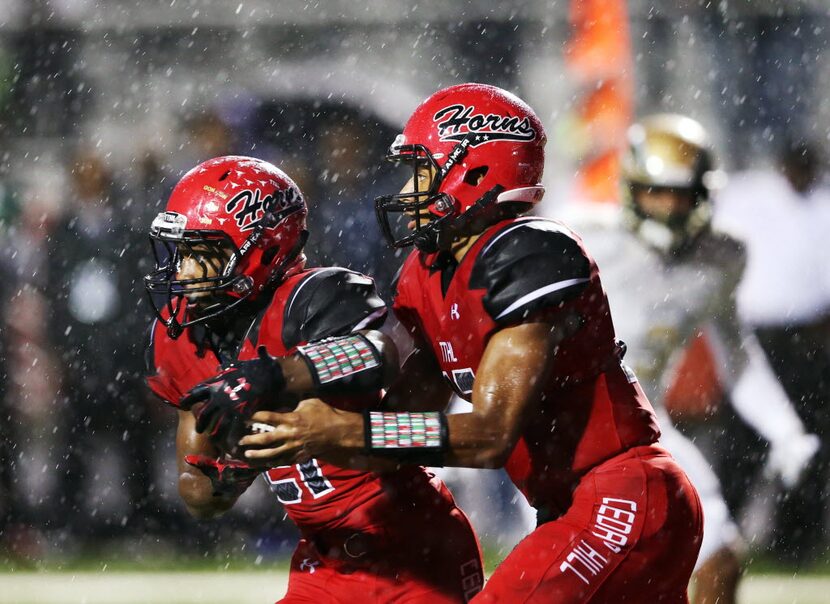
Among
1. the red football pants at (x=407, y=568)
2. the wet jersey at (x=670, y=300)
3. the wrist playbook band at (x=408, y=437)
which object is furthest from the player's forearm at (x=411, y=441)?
the wet jersey at (x=670, y=300)

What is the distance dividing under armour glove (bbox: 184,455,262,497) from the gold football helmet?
10.3 ft

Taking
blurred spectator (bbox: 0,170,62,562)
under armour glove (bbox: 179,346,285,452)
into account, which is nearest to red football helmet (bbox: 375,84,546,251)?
under armour glove (bbox: 179,346,285,452)

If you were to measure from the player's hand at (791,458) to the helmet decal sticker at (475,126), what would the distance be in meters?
3.15

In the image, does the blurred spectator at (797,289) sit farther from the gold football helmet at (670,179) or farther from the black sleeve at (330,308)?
the black sleeve at (330,308)

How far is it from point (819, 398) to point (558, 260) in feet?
12.6

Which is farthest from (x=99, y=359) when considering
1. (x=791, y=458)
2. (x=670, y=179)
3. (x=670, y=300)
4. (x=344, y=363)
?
(x=344, y=363)

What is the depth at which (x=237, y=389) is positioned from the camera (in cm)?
249

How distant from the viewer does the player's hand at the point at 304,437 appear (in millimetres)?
2406

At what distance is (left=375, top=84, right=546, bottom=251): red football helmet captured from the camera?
2.95 m

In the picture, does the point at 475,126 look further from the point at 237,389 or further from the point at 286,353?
the point at 237,389

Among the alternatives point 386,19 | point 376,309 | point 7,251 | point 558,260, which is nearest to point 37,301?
point 7,251

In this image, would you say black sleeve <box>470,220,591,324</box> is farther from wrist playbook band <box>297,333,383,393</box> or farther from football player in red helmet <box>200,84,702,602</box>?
wrist playbook band <box>297,333,383,393</box>

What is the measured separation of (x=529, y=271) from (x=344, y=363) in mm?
461

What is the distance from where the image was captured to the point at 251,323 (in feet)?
10.5
